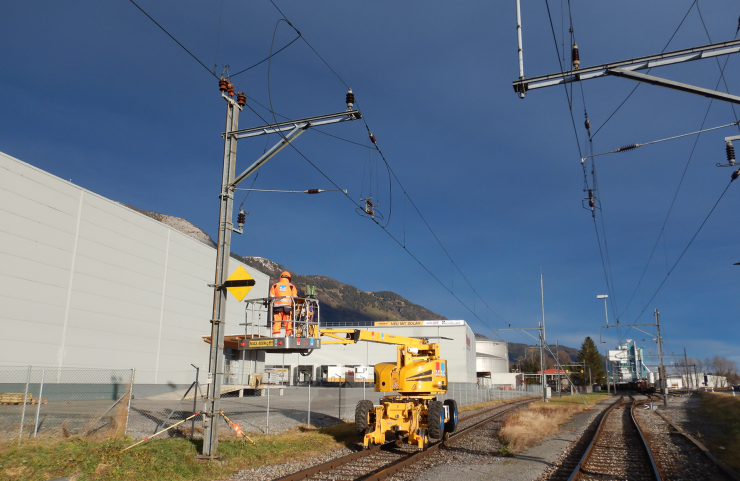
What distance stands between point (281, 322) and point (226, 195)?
3.80m

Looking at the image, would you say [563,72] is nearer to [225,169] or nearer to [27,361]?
[225,169]

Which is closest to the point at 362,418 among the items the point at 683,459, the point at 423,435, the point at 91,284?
the point at 423,435

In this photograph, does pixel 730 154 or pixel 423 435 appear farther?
pixel 423 435

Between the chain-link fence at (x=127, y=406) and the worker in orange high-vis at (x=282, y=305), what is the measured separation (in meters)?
2.74

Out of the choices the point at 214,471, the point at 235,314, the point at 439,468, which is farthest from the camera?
the point at 235,314

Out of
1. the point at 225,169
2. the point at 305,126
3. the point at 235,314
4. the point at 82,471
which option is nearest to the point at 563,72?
the point at 305,126

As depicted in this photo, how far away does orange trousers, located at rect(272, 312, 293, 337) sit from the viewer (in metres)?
13.8

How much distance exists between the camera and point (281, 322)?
45.5 ft

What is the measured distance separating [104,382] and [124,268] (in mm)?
7442

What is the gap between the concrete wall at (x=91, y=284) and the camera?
1065 inches

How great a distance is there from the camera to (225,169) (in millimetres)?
14031

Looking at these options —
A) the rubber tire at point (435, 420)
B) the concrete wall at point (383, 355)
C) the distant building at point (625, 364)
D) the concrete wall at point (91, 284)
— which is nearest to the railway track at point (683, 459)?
the rubber tire at point (435, 420)

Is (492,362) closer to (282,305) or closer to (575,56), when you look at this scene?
(282,305)

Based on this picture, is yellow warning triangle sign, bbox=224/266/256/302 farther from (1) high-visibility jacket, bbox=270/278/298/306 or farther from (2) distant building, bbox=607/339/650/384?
(2) distant building, bbox=607/339/650/384
